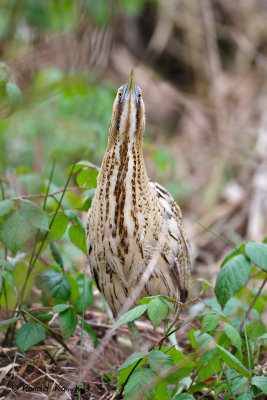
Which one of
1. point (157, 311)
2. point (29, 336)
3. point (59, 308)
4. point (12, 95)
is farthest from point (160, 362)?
point (12, 95)

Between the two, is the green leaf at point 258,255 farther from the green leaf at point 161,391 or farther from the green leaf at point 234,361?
the green leaf at point 161,391

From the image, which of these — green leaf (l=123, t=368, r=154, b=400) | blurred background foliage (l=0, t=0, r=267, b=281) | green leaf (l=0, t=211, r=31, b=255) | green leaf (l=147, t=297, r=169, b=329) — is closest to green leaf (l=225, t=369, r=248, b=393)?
green leaf (l=123, t=368, r=154, b=400)

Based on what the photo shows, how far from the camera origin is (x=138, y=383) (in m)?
2.28

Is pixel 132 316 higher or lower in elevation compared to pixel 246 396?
higher

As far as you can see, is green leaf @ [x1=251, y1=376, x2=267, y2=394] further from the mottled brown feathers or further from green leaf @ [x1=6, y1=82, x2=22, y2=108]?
green leaf @ [x1=6, y1=82, x2=22, y2=108]

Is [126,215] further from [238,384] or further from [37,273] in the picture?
[238,384]

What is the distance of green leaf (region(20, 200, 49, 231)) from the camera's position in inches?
107

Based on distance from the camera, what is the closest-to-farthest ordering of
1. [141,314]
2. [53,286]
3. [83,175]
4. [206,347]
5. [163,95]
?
[141,314] < [206,347] < [53,286] < [83,175] < [163,95]

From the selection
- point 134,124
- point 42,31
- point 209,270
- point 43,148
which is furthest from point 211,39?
point 134,124

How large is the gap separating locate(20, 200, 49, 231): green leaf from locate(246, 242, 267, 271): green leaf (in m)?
0.96

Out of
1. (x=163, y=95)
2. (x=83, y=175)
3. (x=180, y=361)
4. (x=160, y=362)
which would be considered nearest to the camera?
(x=160, y=362)

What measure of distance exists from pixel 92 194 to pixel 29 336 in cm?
85

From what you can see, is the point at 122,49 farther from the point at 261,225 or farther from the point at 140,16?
the point at 261,225

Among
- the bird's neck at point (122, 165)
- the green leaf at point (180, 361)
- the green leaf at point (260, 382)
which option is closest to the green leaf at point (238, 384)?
the green leaf at point (260, 382)
